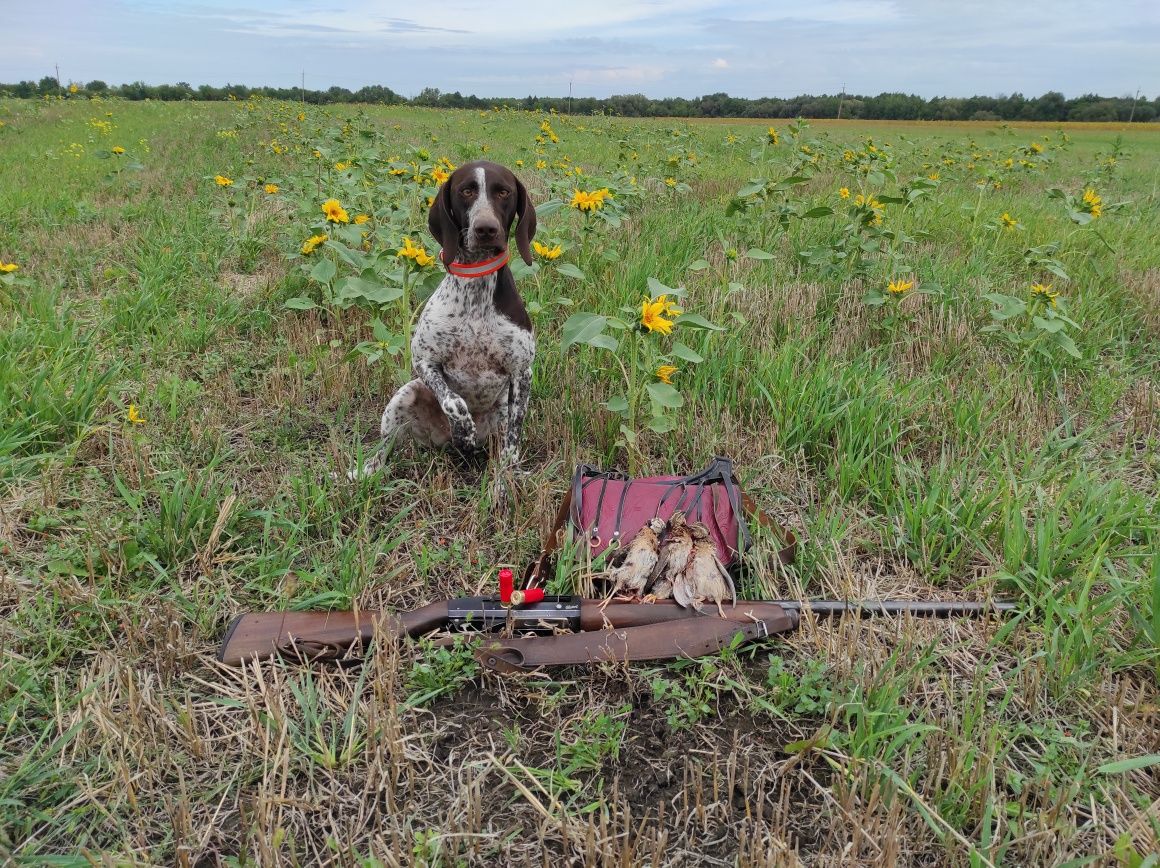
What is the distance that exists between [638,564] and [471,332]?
1361 mm

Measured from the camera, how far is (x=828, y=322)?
451 cm

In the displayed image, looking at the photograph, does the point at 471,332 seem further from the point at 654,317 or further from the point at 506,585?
the point at 506,585

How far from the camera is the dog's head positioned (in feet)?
9.55

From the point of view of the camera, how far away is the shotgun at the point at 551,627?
6.81 feet

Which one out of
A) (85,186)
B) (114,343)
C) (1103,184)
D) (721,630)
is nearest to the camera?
(721,630)

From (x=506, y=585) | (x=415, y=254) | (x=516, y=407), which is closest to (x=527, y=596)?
(x=506, y=585)

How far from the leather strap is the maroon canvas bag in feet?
1.10

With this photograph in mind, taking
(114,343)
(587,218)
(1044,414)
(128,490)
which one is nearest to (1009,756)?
(1044,414)

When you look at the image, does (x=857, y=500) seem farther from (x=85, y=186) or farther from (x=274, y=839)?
(x=85, y=186)

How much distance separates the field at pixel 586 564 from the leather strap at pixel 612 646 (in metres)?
0.06

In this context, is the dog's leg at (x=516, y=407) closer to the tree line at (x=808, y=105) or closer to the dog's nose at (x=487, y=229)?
the dog's nose at (x=487, y=229)

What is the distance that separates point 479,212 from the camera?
9.53 feet

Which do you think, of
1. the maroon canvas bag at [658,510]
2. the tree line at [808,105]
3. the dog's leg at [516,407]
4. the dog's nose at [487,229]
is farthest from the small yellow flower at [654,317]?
the tree line at [808,105]

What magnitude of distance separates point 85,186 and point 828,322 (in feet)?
26.8
